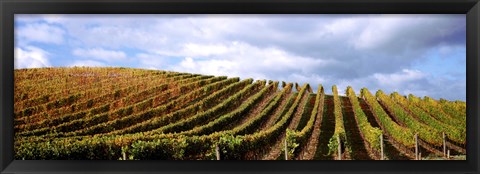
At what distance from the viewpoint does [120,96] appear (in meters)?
4.61

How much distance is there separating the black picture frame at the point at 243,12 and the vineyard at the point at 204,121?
21 centimetres

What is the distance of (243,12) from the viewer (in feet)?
12.6

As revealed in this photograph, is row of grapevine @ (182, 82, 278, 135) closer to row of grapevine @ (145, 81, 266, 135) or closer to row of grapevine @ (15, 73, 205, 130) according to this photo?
row of grapevine @ (145, 81, 266, 135)

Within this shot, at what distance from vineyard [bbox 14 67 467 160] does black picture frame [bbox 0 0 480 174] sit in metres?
0.21

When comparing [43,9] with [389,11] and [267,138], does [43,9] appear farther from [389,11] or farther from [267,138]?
[389,11]

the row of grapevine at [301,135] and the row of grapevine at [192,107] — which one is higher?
the row of grapevine at [192,107]

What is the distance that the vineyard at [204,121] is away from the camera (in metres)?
4.22

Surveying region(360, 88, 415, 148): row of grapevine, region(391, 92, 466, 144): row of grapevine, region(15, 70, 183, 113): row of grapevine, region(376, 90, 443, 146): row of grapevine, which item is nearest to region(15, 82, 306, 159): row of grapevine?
region(15, 70, 183, 113): row of grapevine

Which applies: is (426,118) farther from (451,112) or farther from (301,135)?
(301,135)

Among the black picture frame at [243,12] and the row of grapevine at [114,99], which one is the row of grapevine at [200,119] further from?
the black picture frame at [243,12]

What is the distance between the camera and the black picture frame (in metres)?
3.69

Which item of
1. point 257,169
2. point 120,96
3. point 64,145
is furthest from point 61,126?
point 257,169

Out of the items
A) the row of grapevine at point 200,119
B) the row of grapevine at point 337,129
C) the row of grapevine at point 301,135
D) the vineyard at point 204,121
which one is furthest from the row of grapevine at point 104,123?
the row of grapevine at point 337,129

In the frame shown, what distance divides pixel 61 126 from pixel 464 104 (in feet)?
11.9
